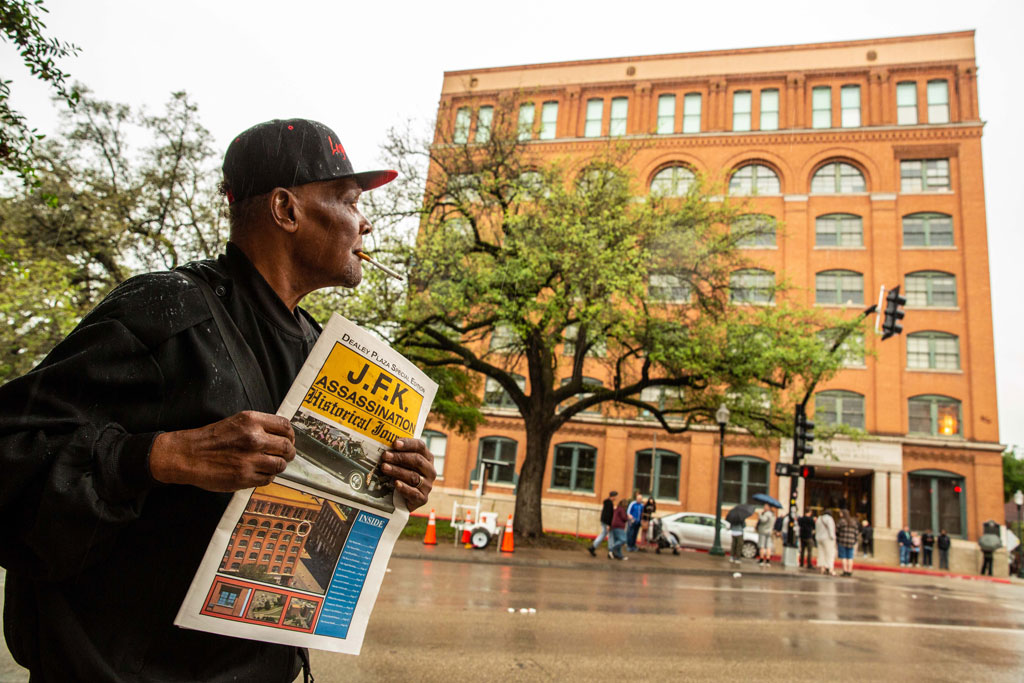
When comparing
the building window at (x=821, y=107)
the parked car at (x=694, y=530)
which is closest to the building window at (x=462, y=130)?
the parked car at (x=694, y=530)

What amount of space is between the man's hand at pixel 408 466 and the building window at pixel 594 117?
3693 cm

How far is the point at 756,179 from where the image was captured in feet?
113

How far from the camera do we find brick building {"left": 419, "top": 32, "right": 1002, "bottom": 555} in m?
29.4

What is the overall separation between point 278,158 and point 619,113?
38.0 meters

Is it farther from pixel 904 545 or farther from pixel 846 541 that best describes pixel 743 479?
pixel 846 541

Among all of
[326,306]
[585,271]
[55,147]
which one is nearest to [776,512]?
[585,271]

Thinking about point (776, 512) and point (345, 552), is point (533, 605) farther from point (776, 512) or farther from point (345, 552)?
point (776, 512)

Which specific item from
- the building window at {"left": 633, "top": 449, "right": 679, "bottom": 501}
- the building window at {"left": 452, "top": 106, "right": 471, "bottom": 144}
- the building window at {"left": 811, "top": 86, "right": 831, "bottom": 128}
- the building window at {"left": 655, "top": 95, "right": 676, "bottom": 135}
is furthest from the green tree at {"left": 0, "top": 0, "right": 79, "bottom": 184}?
the building window at {"left": 811, "top": 86, "right": 831, "bottom": 128}

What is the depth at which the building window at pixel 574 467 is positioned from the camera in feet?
107

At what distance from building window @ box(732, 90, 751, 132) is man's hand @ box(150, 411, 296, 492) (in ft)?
125

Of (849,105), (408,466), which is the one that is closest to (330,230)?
(408,466)

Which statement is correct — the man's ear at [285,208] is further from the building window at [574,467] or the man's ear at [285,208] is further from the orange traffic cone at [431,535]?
the building window at [574,467]

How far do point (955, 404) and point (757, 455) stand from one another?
925 centimetres

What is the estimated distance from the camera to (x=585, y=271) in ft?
50.5
